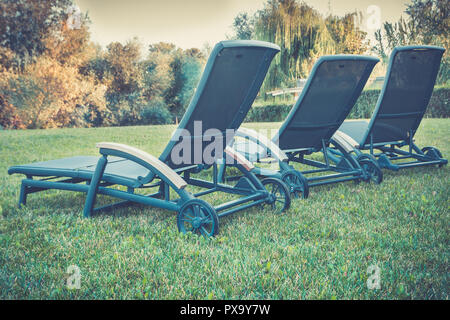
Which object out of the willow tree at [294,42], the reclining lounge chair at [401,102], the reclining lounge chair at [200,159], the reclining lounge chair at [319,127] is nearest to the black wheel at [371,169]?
the reclining lounge chair at [319,127]

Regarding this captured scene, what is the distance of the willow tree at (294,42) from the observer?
66.2 ft

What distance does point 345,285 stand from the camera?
7.25 feet

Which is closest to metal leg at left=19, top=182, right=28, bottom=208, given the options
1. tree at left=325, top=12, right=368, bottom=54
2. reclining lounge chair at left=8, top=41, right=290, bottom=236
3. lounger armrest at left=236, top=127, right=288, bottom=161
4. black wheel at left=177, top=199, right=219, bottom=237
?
reclining lounge chair at left=8, top=41, right=290, bottom=236

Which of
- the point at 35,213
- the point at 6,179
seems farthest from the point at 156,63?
the point at 35,213

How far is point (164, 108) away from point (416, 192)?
92.9 feet

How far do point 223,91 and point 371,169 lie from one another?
Result: 9.11 feet

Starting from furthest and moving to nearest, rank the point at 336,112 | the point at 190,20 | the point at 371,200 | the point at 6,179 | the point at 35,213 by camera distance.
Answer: the point at 190,20 < the point at 6,179 < the point at 336,112 < the point at 371,200 < the point at 35,213

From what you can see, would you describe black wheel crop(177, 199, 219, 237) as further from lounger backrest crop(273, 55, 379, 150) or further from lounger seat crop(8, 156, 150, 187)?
lounger backrest crop(273, 55, 379, 150)

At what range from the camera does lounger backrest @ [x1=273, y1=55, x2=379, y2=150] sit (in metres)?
4.32

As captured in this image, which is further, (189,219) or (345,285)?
(189,219)

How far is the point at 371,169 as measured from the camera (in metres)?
5.04

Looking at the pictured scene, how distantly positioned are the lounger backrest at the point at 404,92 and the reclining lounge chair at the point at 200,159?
223 cm

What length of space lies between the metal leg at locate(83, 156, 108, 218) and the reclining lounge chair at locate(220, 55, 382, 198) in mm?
1821
